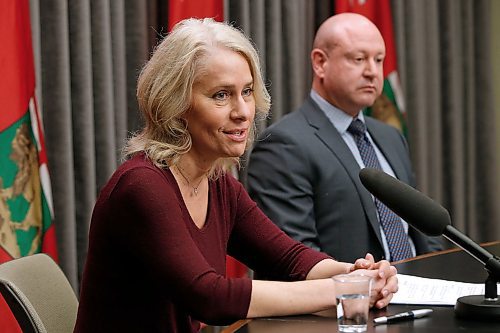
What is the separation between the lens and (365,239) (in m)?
3.11

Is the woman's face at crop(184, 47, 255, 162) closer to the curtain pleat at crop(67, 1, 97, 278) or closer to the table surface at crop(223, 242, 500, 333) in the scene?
the table surface at crop(223, 242, 500, 333)

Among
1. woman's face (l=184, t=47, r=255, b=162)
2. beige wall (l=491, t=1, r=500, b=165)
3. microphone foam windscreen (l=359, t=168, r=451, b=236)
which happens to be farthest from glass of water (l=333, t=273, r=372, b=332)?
beige wall (l=491, t=1, r=500, b=165)

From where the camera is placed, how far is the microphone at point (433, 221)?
5.35ft

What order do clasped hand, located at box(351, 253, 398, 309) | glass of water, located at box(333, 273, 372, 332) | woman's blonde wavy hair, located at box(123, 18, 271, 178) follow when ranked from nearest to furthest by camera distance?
glass of water, located at box(333, 273, 372, 332), clasped hand, located at box(351, 253, 398, 309), woman's blonde wavy hair, located at box(123, 18, 271, 178)

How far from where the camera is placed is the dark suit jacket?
3.05 metres

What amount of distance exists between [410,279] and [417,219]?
0.52 meters

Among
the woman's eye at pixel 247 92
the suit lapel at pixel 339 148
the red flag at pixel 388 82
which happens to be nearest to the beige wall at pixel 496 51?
the red flag at pixel 388 82

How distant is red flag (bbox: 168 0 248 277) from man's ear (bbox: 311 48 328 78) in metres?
0.41

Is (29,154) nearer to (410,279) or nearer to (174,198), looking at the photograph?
(174,198)

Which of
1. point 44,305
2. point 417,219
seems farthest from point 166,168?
point 417,219

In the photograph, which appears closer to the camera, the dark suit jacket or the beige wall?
the dark suit jacket

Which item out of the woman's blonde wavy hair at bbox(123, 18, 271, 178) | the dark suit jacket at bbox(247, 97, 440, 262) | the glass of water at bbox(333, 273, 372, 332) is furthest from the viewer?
the dark suit jacket at bbox(247, 97, 440, 262)

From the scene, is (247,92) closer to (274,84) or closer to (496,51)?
(274,84)

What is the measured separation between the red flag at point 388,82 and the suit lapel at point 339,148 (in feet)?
2.96
